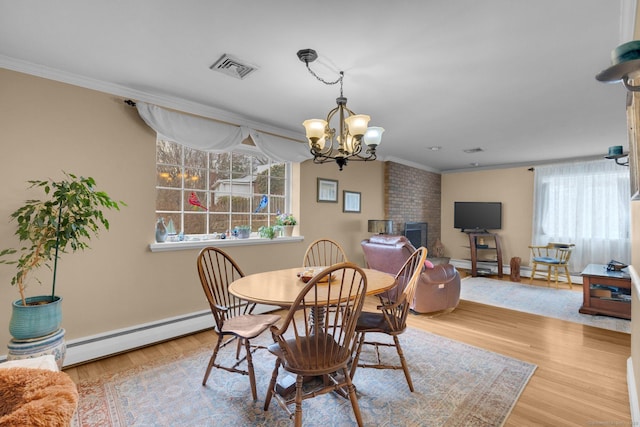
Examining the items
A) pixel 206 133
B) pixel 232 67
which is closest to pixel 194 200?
pixel 206 133

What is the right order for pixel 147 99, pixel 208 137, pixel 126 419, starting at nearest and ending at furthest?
1. pixel 126 419
2. pixel 147 99
3. pixel 208 137

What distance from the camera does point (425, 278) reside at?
11.3 ft

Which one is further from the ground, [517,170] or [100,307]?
[517,170]

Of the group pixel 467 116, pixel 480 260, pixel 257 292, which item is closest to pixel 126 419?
pixel 257 292

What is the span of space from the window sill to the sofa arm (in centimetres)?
165

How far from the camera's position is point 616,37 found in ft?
5.95

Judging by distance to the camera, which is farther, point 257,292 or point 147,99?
point 147,99

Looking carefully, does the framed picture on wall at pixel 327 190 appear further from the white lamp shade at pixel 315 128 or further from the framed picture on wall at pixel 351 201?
the white lamp shade at pixel 315 128

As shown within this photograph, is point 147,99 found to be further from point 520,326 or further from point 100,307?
point 520,326

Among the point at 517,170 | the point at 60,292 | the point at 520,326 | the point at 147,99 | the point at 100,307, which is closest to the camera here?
the point at 60,292

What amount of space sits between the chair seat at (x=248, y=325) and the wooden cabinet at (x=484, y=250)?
504 centimetres

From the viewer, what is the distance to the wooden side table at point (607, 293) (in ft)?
11.4

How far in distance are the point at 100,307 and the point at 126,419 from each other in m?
1.15

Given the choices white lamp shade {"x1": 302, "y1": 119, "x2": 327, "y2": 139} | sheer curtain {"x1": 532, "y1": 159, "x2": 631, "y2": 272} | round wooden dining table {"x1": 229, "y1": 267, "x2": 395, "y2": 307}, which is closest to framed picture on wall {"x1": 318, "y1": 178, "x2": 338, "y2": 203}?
round wooden dining table {"x1": 229, "y1": 267, "x2": 395, "y2": 307}
